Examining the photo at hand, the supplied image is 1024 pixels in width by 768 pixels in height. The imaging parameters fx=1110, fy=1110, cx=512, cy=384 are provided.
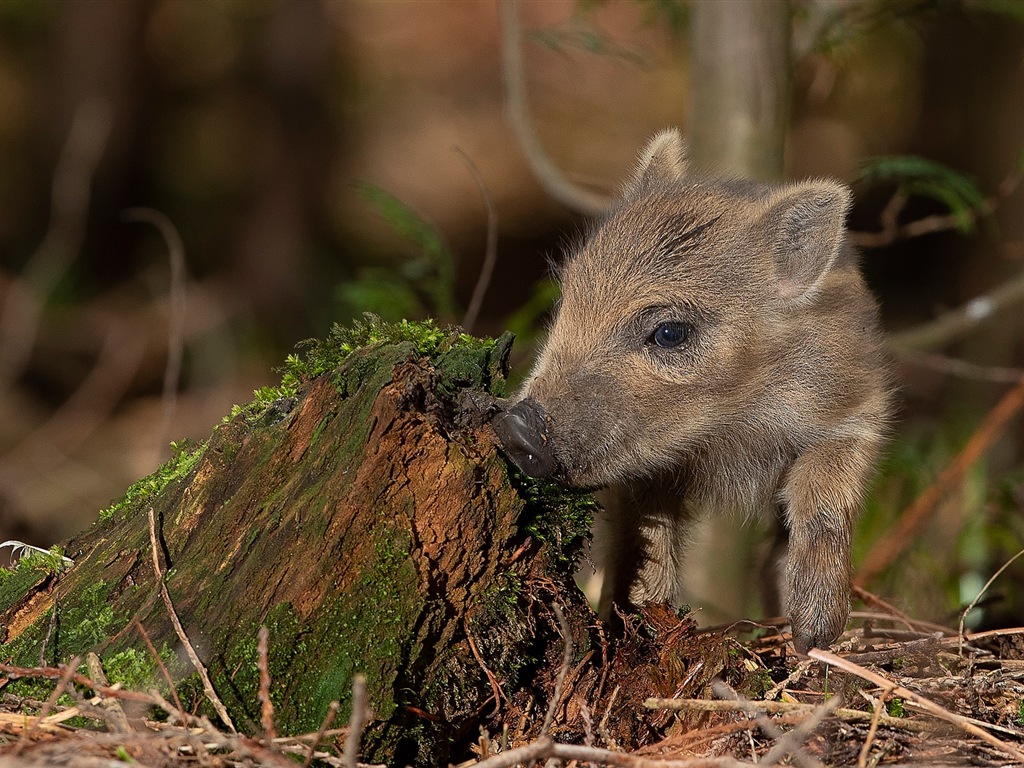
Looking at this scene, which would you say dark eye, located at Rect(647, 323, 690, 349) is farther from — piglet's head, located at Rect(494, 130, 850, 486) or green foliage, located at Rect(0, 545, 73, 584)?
green foliage, located at Rect(0, 545, 73, 584)

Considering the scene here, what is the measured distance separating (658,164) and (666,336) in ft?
3.51

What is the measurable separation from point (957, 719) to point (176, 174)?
43.5ft

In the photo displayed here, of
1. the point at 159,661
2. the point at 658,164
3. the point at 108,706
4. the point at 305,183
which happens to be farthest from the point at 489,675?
the point at 305,183

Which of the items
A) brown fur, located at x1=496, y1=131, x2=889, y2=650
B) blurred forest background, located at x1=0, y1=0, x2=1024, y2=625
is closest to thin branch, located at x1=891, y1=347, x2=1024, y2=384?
blurred forest background, located at x1=0, y1=0, x2=1024, y2=625

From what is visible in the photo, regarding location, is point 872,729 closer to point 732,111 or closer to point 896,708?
point 896,708

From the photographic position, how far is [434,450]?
9.27 ft

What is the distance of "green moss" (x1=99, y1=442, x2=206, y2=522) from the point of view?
3.16 m

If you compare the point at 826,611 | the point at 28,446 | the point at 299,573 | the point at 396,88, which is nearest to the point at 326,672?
the point at 299,573

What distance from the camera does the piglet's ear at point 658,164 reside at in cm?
459

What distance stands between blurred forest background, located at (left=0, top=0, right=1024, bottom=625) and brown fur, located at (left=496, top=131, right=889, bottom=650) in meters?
2.38

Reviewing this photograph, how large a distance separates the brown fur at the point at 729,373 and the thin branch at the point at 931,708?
771 mm

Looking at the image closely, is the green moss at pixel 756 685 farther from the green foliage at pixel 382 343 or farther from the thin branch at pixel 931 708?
the green foliage at pixel 382 343

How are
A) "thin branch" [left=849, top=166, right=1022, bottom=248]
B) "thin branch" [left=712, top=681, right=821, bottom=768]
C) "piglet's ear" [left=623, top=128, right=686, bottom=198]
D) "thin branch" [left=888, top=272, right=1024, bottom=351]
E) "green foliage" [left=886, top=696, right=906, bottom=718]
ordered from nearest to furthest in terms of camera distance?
"thin branch" [left=712, top=681, right=821, bottom=768] < "green foliage" [left=886, top=696, right=906, bottom=718] < "piglet's ear" [left=623, top=128, right=686, bottom=198] < "thin branch" [left=849, top=166, right=1022, bottom=248] < "thin branch" [left=888, top=272, right=1024, bottom=351]

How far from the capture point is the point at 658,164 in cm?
464
